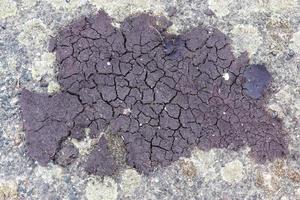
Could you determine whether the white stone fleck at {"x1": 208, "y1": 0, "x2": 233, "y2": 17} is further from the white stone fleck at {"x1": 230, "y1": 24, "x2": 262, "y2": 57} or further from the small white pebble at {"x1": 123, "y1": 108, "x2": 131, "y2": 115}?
the small white pebble at {"x1": 123, "y1": 108, "x2": 131, "y2": 115}

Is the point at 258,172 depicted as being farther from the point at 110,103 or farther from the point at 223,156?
the point at 110,103

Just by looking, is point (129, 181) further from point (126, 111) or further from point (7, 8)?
point (7, 8)

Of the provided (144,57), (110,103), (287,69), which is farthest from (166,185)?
(287,69)

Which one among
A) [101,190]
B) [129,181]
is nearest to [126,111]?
[129,181]

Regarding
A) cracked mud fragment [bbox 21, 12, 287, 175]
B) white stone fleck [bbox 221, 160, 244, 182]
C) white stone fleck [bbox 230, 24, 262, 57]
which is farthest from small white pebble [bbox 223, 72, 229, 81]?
white stone fleck [bbox 221, 160, 244, 182]

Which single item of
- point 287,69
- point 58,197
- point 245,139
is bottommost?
point 58,197

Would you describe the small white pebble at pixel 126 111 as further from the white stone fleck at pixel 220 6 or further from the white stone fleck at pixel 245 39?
the white stone fleck at pixel 220 6

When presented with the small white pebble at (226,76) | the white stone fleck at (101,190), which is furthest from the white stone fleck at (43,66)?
the small white pebble at (226,76)
